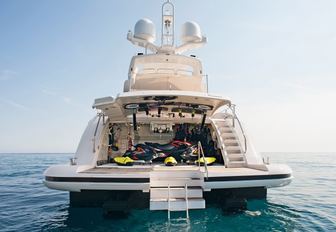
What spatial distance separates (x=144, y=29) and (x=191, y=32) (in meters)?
1.98

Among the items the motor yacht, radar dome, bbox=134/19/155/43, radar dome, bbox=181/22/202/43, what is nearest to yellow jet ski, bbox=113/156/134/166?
the motor yacht

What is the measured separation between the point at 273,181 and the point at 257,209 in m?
0.93

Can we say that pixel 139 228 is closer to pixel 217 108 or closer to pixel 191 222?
pixel 191 222

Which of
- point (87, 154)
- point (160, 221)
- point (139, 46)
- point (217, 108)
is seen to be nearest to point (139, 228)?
point (160, 221)

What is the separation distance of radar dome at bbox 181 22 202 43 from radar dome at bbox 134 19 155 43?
4.48 feet

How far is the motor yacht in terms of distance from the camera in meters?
5.09

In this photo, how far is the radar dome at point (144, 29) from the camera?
1042 centimetres

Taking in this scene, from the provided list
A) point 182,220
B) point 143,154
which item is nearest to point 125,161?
point 143,154

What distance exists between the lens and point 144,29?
10430mm

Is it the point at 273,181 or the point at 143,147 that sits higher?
the point at 143,147

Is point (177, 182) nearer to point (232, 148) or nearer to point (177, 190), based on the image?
point (177, 190)

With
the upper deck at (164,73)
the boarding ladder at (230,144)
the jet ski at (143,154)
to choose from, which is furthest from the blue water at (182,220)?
the upper deck at (164,73)

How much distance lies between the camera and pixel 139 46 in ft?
36.7

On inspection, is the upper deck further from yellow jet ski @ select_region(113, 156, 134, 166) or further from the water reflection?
the water reflection
